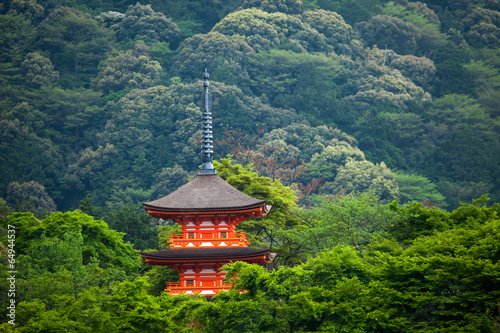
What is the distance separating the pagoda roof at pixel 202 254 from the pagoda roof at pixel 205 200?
139 centimetres

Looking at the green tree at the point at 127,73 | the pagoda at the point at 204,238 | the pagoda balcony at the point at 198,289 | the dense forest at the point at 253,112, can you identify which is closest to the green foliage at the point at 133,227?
the dense forest at the point at 253,112

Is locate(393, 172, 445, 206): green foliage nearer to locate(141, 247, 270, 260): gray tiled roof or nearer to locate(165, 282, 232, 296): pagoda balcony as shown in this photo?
locate(141, 247, 270, 260): gray tiled roof

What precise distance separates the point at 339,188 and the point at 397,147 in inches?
531

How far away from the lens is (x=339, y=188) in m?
60.1

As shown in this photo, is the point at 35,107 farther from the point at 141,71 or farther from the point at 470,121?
the point at 470,121

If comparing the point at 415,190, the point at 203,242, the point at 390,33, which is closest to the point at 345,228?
the point at 203,242

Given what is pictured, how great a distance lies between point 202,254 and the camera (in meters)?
24.9

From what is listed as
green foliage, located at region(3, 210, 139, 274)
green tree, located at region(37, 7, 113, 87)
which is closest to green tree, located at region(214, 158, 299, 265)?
green foliage, located at region(3, 210, 139, 274)

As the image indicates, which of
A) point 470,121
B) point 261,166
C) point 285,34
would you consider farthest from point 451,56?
point 261,166

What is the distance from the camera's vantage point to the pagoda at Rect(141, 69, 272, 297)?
2511 cm

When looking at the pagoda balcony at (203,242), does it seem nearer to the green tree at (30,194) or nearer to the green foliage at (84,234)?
the green foliage at (84,234)

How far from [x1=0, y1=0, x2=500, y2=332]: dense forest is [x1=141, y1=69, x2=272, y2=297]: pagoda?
21.0 feet

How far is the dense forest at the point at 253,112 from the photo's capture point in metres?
40.8

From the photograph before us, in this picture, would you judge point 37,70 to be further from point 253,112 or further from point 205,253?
point 205,253
